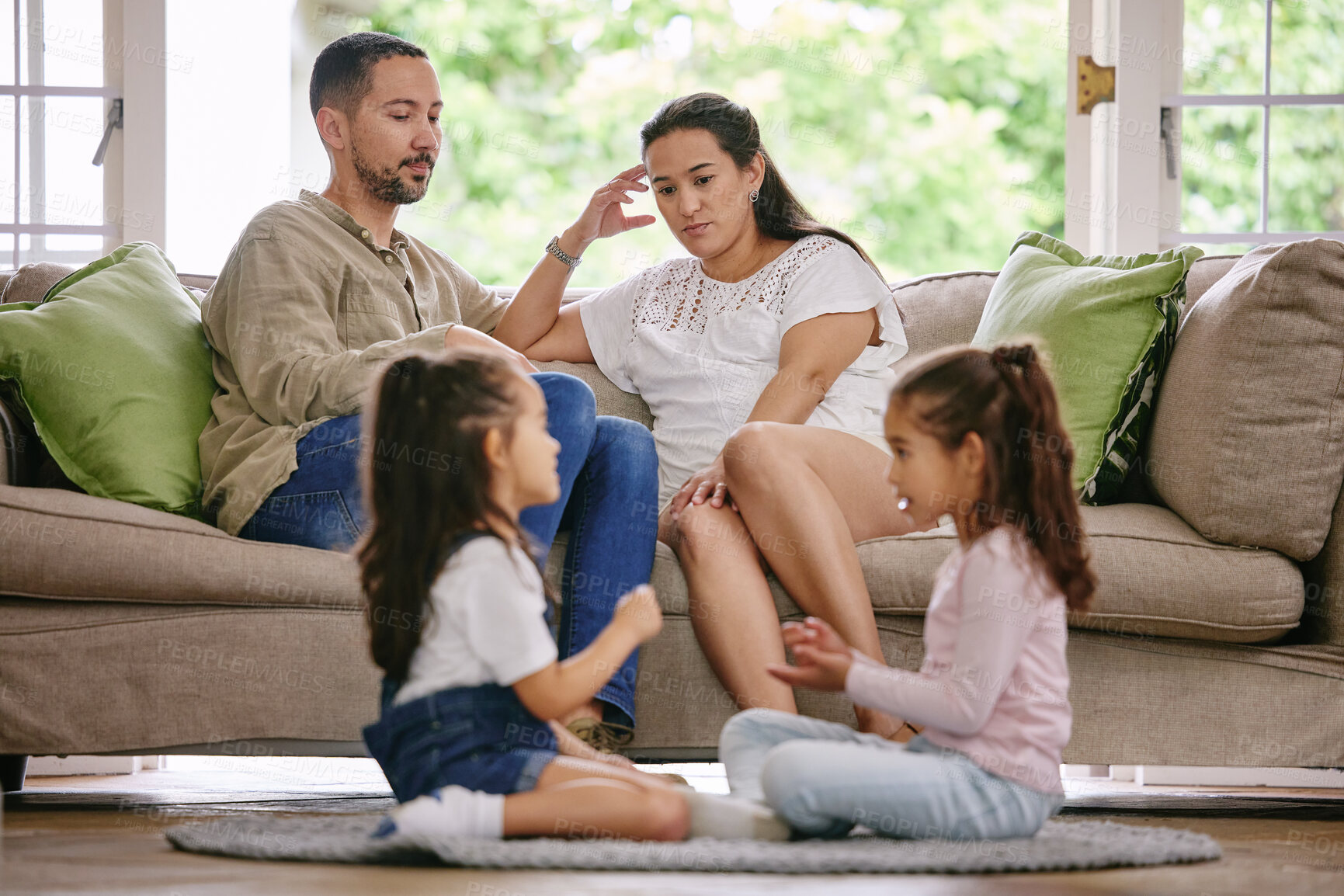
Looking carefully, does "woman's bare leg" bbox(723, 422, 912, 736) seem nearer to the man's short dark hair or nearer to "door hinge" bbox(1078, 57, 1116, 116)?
the man's short dark hair

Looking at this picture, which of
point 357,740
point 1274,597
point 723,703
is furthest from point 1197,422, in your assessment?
point 357,740

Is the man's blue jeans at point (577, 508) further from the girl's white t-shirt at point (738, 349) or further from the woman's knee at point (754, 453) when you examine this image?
the girl's white t-shirt at point (738, 349)

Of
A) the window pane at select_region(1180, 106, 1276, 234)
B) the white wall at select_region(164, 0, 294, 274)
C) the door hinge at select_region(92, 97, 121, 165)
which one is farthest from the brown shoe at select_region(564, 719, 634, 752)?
the door hinge at select_region(92, 97, 121, 165)

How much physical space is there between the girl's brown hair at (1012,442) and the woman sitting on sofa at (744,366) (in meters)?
0.37

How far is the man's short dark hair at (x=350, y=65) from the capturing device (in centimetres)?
209

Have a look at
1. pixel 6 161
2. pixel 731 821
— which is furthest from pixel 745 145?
pixel 6 161

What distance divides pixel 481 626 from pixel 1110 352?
3.78 ft

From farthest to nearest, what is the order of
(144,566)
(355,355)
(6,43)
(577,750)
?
1. (6,43)
2. (355,355)
3. (144,566)
4. (577,750)

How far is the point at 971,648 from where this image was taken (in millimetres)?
1174

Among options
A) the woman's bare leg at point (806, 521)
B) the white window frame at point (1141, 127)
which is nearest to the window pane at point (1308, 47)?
the white window frame at point (1141, 127)

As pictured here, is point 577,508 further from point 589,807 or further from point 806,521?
point 589,807

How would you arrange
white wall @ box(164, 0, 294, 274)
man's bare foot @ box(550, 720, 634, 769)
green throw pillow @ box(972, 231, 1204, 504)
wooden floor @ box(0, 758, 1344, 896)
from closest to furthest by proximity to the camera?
1. wooden floor @ box(0, 758, 1344, 896)
2. man's bare foot @ box(550, 720, 634, 769)
3. green throw pillow @ box(972, 231, 1204, 504)
4. white wall @ box(164, 0, 294, 274)

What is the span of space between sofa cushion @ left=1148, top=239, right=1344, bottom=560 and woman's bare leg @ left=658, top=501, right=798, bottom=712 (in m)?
0.65

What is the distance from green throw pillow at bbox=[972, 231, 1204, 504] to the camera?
Result: 1.85 m
